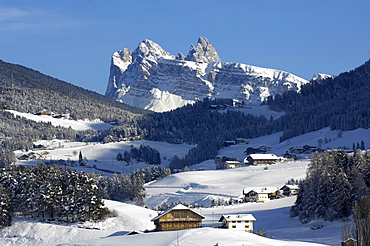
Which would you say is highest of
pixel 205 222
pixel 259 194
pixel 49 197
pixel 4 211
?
pixel 49 197

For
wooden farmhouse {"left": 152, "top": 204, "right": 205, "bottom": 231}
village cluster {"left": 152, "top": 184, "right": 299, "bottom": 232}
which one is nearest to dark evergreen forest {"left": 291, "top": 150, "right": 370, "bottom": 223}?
village cluster {"left": 152, "top": 184, "right": 299, "bottom": 232}

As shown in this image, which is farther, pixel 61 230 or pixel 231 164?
pixel 231 164

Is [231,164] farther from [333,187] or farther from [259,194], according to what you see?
[333,187]

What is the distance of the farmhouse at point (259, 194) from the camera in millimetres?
125606

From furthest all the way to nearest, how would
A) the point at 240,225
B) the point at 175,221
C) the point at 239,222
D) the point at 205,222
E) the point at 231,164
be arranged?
the point at 231,164, the point at 205,222, the point at 239,222, the point at 240,225, the point at 175,221

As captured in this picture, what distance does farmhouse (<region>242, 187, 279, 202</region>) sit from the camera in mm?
125606

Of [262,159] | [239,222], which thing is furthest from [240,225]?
[262,159]

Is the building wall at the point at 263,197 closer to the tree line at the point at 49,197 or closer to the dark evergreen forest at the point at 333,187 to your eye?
the dark evergreen forest at the point at 333,187

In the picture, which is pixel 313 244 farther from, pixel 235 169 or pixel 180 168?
pixel 180 168

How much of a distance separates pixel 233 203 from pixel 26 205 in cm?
3803

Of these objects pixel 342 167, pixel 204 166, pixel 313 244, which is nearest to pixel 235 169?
pixel 204 166

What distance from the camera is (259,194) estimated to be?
417ft

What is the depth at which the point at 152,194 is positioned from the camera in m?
143

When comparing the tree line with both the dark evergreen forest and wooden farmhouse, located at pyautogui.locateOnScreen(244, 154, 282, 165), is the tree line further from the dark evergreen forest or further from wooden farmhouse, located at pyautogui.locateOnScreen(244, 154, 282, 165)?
wooden farmhouse, located at pyautogui.locateOnScreen(244, 154, 282, 165)
